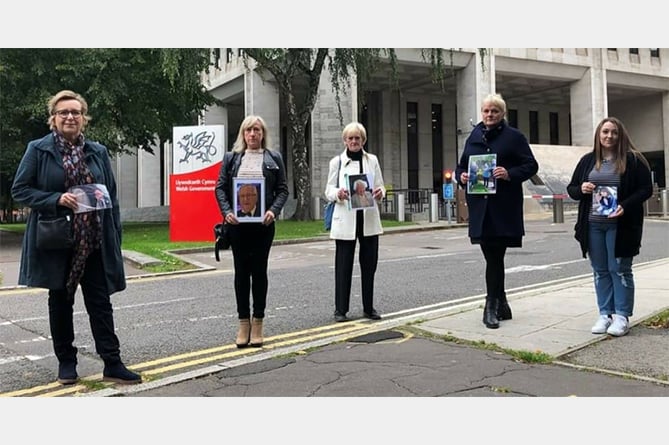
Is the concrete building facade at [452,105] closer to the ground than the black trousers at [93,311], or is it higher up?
higher up

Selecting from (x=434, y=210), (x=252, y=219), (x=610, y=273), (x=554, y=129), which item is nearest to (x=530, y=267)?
(x=610, y=273)

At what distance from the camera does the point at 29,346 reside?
5.96m

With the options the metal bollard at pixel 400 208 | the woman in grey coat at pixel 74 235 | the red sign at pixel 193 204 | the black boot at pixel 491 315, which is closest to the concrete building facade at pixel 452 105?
the metal bollard at pixel 400 208

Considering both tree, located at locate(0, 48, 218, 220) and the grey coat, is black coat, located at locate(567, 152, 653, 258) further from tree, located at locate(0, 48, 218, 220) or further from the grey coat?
tree, located at locate(0, 48, 218, 220)

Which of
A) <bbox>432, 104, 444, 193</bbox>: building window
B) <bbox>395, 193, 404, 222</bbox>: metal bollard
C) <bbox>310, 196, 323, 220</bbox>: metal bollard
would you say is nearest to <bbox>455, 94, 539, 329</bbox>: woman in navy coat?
<bbox>395, 193, 404, 222</bbox>: metal bollard

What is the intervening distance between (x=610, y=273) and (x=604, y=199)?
0.71 m

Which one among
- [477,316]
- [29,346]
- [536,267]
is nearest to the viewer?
[29,346]

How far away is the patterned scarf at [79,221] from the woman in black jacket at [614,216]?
416cm

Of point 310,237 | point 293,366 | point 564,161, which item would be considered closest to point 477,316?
point 293,366

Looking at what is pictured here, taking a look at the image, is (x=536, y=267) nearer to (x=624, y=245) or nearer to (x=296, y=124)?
(x=624, y=245)

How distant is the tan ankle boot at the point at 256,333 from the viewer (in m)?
5.54

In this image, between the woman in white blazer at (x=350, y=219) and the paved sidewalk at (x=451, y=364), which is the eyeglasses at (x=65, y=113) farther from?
the woman in white blazer at (x=350, y=219)

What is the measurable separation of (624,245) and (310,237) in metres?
14.8

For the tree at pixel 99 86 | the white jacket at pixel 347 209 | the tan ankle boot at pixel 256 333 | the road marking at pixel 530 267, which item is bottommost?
→ the tan ankle boot at pixel 256 333
